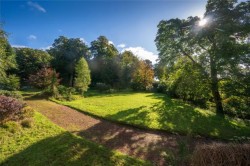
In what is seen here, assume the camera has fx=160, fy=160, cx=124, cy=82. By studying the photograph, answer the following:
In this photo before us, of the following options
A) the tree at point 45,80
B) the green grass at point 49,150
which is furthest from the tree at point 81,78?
the green grass at point 49,150

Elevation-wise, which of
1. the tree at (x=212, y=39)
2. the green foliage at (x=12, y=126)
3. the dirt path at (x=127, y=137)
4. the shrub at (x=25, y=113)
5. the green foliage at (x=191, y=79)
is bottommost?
the dirt path at (x=127, y=137)

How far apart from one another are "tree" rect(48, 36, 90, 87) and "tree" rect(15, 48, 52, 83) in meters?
2.81

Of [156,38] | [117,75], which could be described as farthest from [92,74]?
[156,38]

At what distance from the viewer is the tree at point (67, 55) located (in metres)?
44.9

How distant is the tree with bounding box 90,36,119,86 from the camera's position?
129 ft

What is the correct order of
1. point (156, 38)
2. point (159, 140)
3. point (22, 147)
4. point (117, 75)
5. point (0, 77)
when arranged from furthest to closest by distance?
point (117, 75) → point (156, 38) → point (0, 77) → point (159, 140) → point (22, 147)

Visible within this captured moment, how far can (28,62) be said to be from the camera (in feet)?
139

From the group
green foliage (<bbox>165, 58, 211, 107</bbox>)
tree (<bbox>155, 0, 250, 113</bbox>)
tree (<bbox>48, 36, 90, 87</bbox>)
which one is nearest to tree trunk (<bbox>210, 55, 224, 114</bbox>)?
tree (<bbox>155, 0, 250, 113</bbox>)

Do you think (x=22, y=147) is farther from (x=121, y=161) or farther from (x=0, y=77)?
(x=0, y=77)

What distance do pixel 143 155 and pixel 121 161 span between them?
4.72ft

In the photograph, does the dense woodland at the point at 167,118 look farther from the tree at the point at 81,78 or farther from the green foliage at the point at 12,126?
the tree at the point at 81,78

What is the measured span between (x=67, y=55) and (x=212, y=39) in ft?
131

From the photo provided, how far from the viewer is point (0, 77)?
16.6 meters

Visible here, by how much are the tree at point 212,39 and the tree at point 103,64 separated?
66.5 ft
